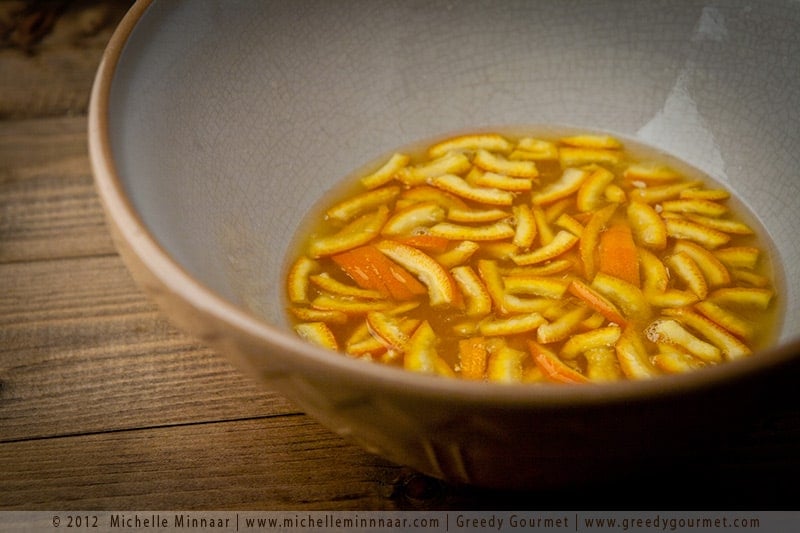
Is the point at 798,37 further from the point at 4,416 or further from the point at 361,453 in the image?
the point at 4,416

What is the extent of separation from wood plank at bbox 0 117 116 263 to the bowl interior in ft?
0.81

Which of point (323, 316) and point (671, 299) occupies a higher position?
point (671, 299)

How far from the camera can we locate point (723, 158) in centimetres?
114

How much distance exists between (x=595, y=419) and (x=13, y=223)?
894mm

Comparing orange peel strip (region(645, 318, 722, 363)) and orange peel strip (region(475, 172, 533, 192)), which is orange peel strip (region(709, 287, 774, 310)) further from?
orange peel strip (region(475, 172, 533, 192))

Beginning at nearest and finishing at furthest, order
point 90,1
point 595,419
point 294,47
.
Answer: point 595,419
point 294,47
point 90,1

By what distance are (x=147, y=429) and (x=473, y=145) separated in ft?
1.95

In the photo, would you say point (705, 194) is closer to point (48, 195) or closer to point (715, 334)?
point (715, 334)

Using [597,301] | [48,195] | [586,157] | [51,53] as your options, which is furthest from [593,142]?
[51,53]

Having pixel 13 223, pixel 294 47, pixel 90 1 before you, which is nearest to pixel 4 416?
pixel 13 223

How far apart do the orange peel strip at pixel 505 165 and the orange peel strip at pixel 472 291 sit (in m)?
0.21

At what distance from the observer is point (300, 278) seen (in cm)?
99

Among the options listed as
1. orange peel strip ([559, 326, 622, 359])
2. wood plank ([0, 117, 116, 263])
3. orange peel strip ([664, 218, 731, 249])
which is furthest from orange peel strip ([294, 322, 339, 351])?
orange peel strip ([664, 218, 731, 249])

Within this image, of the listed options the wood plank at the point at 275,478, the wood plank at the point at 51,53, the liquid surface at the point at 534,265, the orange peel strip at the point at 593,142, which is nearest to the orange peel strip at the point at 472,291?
the liquid surface at the point at 534,265
